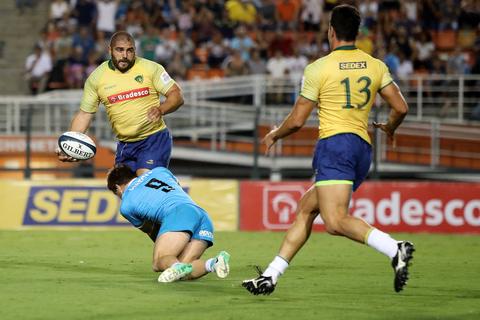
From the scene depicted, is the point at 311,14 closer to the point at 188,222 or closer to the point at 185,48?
the point at 185,48

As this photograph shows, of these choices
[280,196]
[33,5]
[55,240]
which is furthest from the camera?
[33,5]

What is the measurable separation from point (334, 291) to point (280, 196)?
8491 millimetres

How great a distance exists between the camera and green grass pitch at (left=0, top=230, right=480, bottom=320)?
29.8 ft

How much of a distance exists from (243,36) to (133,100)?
13610mm

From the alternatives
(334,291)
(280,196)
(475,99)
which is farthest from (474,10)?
A: (334,291)

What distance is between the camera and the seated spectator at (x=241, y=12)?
27.4 metres

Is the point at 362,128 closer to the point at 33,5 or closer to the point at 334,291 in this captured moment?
the point at 334,291

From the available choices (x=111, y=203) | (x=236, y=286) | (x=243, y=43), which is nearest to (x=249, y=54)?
(x=243, y=43)

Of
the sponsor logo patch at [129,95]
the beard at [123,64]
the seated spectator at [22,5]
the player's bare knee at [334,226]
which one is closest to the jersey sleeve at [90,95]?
the sponsor logo patch at [129,95]

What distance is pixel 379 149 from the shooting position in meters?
21.5

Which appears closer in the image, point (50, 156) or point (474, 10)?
→ point (50, 156)

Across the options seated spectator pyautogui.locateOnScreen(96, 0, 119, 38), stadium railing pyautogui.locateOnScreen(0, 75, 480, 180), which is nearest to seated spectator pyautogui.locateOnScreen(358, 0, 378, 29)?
stadium railing pyautogui.locateOnScreen(0, 75, 480, 180)

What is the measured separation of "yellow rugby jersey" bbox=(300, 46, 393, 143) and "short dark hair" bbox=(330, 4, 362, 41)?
0.11 meters

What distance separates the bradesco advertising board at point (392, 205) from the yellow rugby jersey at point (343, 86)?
8.73 m
